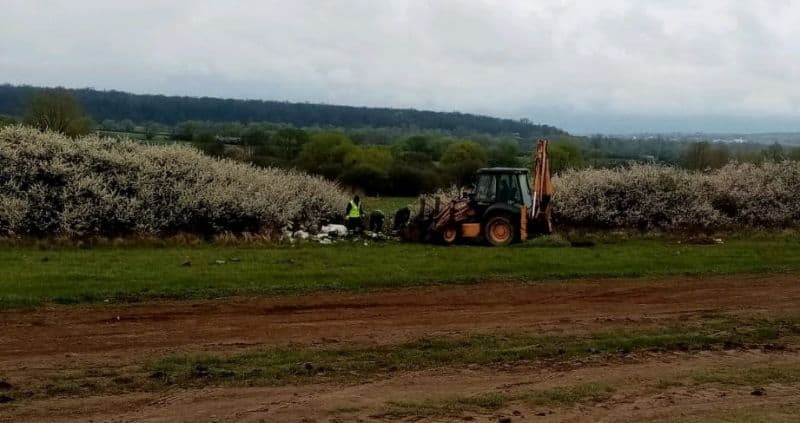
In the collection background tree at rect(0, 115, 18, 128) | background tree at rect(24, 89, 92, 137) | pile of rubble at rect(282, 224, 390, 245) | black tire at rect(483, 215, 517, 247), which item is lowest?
pile of rubble at rect(282, 224, 390, 245)

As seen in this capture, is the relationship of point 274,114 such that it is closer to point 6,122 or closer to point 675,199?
point 6,122

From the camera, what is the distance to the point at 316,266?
16.3 metres

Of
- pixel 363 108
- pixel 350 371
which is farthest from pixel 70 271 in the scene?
pixel 363 108

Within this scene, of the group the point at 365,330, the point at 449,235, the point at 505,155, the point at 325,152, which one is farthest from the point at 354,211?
the point at 325,152

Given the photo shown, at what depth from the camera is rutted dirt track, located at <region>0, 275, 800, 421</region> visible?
291 inches

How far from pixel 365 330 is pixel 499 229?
11048mm

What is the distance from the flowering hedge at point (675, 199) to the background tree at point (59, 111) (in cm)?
2343

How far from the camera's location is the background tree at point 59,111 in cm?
3884

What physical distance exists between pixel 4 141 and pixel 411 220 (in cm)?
1090

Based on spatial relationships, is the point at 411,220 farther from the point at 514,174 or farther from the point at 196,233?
the point at 196,233

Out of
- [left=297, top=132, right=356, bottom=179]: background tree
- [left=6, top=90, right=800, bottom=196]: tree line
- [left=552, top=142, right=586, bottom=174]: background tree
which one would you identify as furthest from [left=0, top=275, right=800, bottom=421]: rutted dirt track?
[left=297, top=132, right=356, bottom=179]: background tree

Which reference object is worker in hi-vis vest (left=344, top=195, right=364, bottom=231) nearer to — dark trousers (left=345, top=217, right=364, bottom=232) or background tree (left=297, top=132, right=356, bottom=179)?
dark trousers (left=345, top=217, right=364, bottom=232)

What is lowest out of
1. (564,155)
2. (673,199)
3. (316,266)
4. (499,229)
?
(316,266)

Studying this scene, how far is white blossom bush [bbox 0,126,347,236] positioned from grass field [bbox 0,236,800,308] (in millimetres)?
1725
